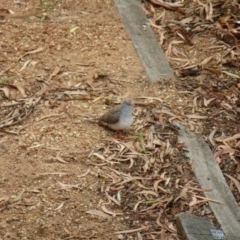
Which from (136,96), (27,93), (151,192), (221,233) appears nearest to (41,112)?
(27,93)

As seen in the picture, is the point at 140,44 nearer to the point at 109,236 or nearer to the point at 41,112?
the point at 41,112

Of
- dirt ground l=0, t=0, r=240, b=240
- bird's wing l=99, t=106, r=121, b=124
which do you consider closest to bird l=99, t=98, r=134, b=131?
bird's wing l=99, t=106, r=121, b=124

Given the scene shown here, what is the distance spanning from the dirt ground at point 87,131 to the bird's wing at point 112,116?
126mm

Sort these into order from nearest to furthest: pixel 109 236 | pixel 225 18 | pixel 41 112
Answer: pixel 109 236 → pixel 41 112 → pixel 225 18

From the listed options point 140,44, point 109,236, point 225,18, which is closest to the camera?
point 109,236

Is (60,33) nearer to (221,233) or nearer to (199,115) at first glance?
(199,115)

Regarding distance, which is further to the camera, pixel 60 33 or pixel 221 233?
pixel 60 33

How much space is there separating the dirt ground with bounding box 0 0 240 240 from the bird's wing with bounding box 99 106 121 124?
0.13 metres

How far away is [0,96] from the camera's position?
22.4ft

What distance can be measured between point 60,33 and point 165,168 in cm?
229

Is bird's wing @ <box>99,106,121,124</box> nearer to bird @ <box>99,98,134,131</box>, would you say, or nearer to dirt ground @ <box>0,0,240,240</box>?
bird @ <box>99,98,134,131</box>

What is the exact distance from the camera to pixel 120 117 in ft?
20.6

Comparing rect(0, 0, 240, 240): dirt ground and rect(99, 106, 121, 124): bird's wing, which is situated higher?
rect(99, 106, 121, 124): bird's wing

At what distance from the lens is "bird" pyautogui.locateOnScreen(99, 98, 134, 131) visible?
6.29 meters
